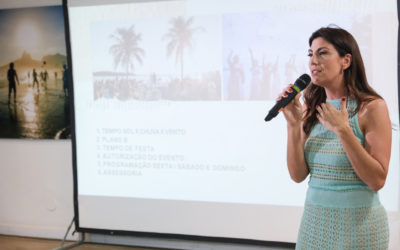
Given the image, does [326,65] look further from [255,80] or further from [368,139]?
[255,80]

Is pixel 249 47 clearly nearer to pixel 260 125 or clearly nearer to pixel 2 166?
pixel 260 125

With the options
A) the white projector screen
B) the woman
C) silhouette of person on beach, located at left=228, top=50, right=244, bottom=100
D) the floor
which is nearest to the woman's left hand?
the woman

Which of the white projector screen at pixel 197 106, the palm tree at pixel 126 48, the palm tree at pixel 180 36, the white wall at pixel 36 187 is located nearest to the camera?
the white projector screen at pixel 197 106

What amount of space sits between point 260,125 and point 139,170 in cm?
A: 106

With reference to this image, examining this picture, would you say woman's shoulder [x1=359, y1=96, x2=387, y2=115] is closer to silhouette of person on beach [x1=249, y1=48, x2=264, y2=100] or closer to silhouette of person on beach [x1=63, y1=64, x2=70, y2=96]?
silhouette of person on beach [x1=249, y1=48, x2=264, y2=100]

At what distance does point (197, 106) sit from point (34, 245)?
2003mm

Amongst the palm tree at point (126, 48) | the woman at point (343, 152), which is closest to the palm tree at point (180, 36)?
the palm tree at point (126, 48)

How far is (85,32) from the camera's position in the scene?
414 centimetres

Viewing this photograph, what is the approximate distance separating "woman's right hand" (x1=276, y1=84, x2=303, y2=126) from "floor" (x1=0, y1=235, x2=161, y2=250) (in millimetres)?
2822

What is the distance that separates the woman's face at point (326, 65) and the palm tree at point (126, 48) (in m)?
2.49

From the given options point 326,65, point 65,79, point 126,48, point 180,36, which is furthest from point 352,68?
point 65,79

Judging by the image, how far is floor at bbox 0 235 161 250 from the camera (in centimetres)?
429

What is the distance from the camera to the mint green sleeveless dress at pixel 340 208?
5.26ft

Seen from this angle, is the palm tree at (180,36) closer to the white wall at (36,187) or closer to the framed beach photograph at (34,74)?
the framed beach photograph at (34,74)
